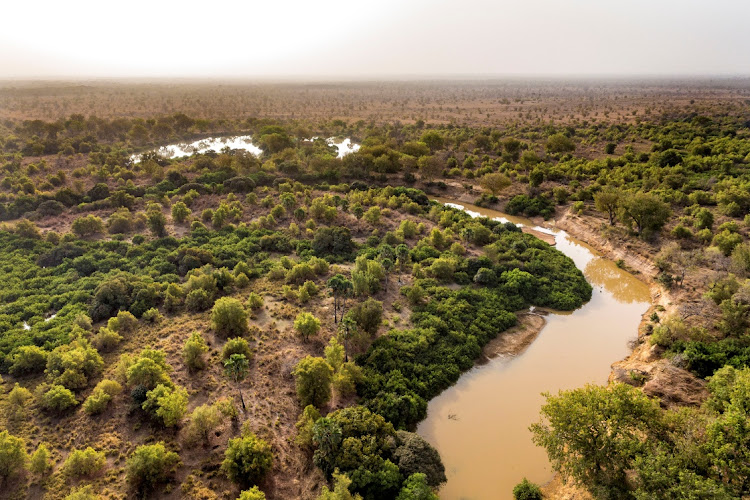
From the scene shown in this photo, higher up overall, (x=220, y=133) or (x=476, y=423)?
(x=220, y=133)

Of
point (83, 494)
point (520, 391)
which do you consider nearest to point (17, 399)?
point (83, 494)

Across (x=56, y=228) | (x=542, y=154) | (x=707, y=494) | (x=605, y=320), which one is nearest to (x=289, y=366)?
(x=707, y=494)

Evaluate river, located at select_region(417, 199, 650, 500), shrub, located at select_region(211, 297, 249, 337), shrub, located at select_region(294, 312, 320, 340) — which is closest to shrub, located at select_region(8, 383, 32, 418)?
shrub, located at select_region(211, 297, 249, 337)

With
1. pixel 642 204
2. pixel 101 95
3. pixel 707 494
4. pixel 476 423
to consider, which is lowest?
pixel 476 423

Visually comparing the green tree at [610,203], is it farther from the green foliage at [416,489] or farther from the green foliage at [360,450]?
the green foliage at [416,489]

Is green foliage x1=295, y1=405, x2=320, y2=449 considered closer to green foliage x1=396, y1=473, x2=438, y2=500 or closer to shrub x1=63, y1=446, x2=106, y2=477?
green foliage x1=396, y1=473, x2=438, y2=500

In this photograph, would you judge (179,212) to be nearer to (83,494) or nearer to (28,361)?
(28,361)

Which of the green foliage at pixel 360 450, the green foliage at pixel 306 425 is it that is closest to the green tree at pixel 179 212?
the green foliage at pixel 306 425

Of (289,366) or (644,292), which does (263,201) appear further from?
(644,292)
